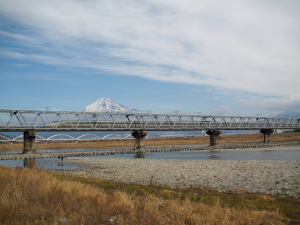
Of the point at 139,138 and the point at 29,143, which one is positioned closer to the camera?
Result: the point at 29,143

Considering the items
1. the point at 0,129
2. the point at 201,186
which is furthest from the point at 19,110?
the point at 201,186

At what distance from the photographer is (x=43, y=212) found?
1015 cm

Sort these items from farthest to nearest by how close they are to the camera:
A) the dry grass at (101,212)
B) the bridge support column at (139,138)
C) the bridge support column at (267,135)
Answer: the bridge support column at (267,135)
the bridge support column at (139,138)
the dry grass at (101,212)

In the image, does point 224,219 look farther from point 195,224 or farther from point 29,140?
point 29,140

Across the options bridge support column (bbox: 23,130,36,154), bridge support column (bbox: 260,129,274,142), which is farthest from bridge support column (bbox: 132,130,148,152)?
bridge support column (bbox: 260,129,274,142)


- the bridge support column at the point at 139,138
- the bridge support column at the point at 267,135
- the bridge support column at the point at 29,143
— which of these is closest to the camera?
the bridge support column at the point at 29,143

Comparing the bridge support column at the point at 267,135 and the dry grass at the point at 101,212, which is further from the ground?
the bridge support column at the point at 267,135

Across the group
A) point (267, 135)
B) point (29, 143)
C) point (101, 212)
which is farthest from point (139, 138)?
point (101, 212)

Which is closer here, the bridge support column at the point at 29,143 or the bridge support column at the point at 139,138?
the bridge support column at the point at 29,143

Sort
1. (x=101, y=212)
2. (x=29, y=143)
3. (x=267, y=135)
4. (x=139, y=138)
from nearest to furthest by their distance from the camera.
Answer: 1. (x=101, y=212)
2. (x=29, y=143)
3. (x=139, y=138)
4. (x=267, y=135)

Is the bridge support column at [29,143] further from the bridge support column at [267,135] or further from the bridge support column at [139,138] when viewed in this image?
the bridge support column at [267,135]

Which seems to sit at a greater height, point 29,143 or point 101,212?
point 29,143

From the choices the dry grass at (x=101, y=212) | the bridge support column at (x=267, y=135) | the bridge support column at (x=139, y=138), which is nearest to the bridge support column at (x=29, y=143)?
the bridge support column at (x=139, y=138)

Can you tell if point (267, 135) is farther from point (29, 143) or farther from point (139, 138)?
point (29, 143)
